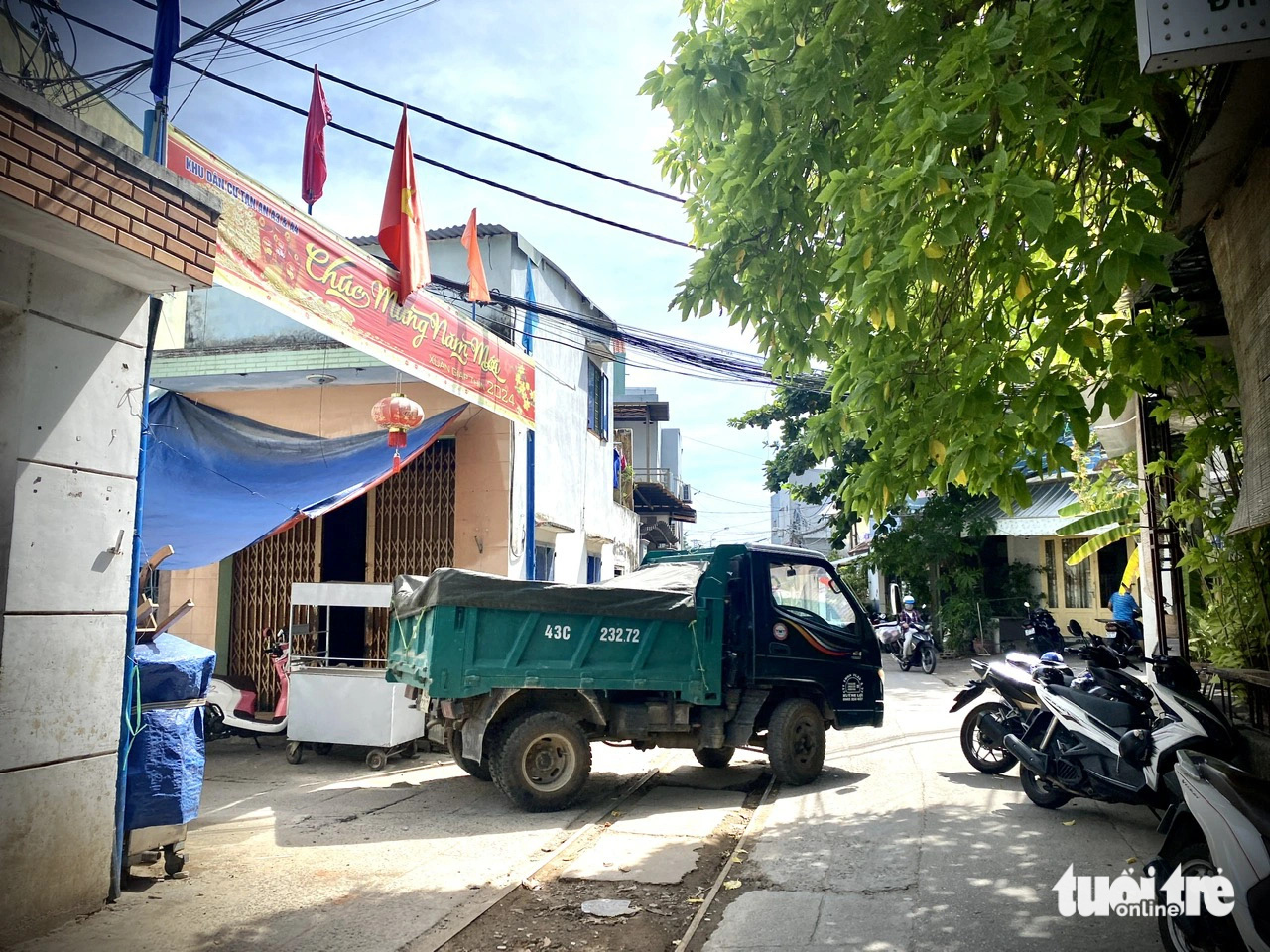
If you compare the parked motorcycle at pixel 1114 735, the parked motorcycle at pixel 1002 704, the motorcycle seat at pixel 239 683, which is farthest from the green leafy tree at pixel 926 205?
the motorcycle seat at pixel 239 683

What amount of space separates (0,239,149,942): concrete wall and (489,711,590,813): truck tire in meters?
2.79

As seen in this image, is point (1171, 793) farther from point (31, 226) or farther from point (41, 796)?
point (31, 226)

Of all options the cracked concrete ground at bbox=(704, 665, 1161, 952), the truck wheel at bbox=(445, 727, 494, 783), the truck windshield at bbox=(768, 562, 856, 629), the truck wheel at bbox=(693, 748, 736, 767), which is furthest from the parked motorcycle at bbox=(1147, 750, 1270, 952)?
the truck wheel at bbox=(693, 748, 736, 767)

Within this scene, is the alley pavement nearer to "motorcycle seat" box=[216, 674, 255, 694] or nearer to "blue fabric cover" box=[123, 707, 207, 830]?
"blue fabric cover" box=[123, 707, 207, 830]

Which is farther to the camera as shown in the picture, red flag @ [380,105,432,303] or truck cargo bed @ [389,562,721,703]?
red flag @ [380,105,432,303]

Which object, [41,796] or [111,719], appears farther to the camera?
[111,719]

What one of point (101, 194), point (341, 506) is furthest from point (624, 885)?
point (341, 506)

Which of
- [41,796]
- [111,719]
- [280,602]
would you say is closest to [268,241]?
[111,719]

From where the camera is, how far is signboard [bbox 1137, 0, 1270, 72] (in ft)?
9.34

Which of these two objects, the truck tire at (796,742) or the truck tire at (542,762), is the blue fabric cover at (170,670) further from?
the truck tire at (796,742)

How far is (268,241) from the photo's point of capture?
7215 millimetres

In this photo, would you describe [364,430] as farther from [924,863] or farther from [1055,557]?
[1055,557]

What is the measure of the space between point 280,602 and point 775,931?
9.13 metres

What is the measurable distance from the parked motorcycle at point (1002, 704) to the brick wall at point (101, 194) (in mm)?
6609
